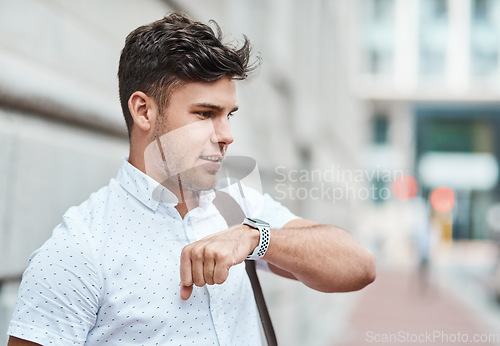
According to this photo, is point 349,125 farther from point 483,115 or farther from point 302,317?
point 302,317

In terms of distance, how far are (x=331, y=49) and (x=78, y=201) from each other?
15.3 m

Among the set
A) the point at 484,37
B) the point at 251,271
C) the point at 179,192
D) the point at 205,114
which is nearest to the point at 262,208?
the point at 251,271

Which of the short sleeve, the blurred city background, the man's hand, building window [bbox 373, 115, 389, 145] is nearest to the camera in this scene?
the man's hand

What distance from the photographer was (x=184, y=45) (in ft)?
5.60

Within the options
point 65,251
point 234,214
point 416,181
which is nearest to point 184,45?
point 234,214

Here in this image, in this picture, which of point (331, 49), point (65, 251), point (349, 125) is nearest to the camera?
point (65, 251)

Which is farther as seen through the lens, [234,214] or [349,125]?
[349,125]

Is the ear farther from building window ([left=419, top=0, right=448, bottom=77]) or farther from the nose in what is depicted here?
building window ([left=419, top=0, right=448, bottom=77])

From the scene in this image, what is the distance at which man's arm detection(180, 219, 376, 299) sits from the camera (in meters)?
1.46

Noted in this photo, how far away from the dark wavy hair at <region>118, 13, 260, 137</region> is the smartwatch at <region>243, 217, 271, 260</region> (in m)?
0.43

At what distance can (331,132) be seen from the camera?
17438 mm

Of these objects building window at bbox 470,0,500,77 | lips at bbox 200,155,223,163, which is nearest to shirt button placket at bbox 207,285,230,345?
lips at bbox 200,155,223,163

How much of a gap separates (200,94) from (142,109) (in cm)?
22

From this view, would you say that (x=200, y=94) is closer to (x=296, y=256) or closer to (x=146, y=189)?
(x=146, y=189)
